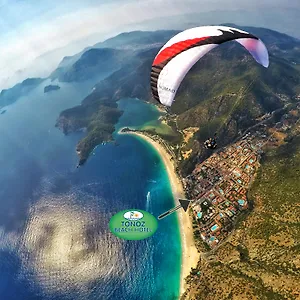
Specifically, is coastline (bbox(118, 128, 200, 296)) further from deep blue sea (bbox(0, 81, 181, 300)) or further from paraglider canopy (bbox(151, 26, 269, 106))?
paraglider canopy (bbox(151, 26, 269, 106))

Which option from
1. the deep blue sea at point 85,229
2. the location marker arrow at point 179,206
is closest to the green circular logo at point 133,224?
the deep blue sea at point 85,229

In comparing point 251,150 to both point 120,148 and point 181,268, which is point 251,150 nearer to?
point 181,268

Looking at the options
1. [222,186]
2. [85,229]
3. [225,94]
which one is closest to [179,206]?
[222,186]

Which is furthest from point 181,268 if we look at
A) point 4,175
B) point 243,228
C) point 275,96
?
point 4,175

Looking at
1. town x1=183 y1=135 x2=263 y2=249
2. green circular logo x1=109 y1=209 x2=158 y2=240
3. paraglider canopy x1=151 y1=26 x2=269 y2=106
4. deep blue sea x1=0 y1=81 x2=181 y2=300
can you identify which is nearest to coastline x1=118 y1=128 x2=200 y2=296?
deep blue sea x1=0 y1=81 x2=181 y2=300

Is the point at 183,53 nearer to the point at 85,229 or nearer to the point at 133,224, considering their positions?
the point at 133,224

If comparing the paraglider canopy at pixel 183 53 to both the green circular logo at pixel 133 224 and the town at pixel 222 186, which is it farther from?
the green circular logo at pixel 133 224

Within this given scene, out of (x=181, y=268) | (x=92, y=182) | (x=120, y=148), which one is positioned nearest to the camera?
(x=181, y=268)
